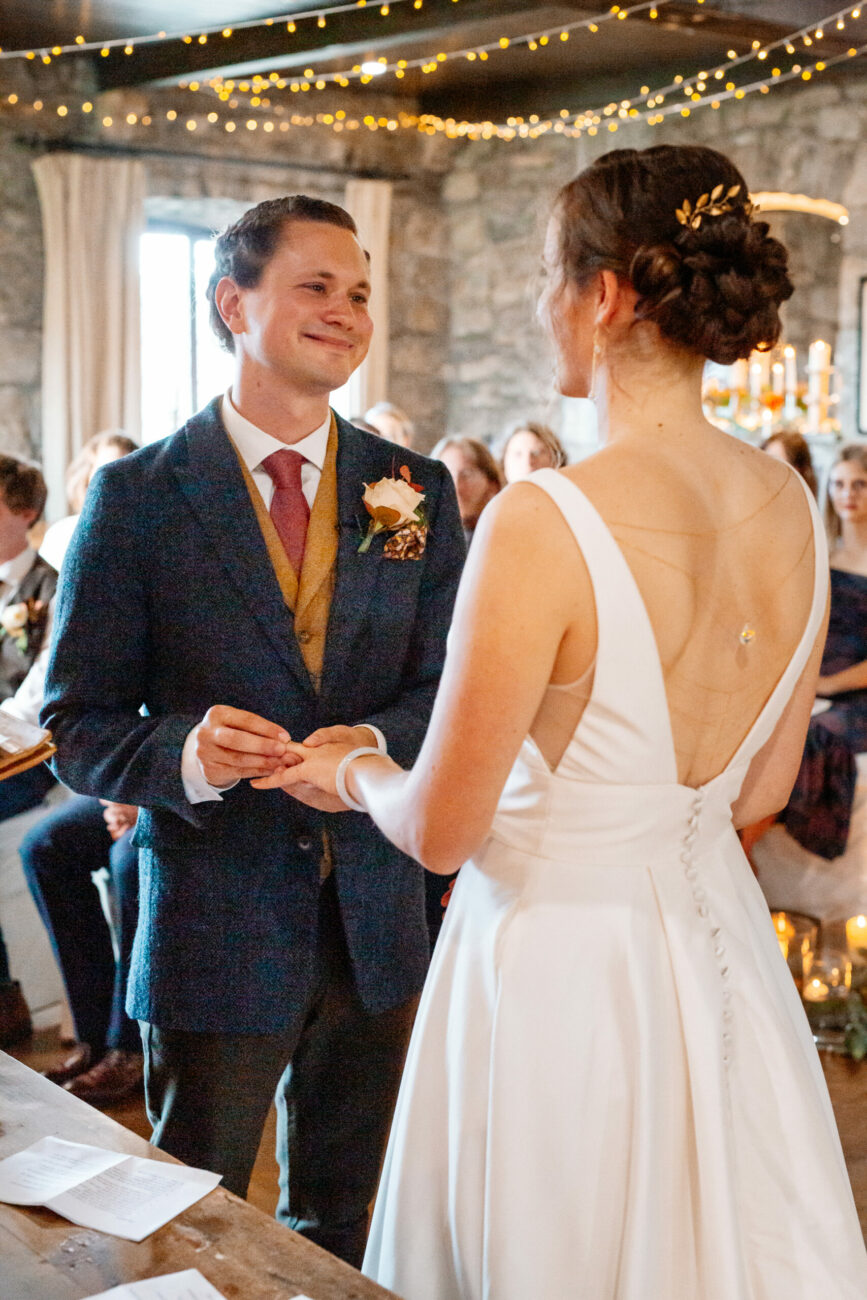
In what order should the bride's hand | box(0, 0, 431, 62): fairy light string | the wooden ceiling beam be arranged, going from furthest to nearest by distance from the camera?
the wooden ceiling beam → box(0, 0, 431, 62): fairy light string → the bride's hand

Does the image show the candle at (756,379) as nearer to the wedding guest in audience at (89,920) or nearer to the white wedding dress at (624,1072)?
the wedding guest in audience at (89,920)

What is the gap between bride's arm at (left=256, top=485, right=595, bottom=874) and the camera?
1314 millimetres

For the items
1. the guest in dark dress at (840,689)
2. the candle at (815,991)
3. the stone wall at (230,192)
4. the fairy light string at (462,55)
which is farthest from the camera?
the stone wall at (230,192)

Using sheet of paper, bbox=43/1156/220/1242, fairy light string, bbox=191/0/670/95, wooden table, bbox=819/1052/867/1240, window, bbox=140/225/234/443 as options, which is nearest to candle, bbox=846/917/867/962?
wooden table, bbox=819/1052/867/1240

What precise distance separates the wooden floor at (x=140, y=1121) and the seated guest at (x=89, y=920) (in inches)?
2.7

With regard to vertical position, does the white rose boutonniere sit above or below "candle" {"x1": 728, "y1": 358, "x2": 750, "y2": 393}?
below

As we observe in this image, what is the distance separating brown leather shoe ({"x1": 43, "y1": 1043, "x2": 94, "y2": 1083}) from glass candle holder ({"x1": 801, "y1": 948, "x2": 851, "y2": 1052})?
210cm

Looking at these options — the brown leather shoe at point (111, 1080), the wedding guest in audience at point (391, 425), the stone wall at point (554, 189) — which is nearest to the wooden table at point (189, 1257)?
the brown leather shoe at point (111, 1080)

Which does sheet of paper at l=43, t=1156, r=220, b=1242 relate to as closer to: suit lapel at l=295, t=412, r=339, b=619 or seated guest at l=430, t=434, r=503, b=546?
suit lapel at l=295, t=412, r=339, b=619

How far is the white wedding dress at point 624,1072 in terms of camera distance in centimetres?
144

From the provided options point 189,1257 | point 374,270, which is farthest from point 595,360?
point 374,270

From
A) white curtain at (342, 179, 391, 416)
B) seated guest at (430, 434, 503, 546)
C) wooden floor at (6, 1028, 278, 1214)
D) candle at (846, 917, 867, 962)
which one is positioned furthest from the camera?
white curtain at (342, 179, 391, 416)

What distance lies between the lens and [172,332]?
919 cm

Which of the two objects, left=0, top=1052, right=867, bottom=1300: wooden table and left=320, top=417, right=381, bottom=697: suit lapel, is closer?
left=0, top=1052, right=867, bottom=1300: wooden table
